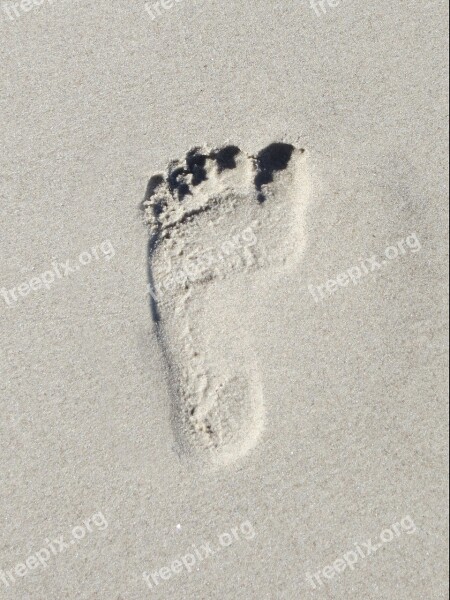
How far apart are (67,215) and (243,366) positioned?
1.52m

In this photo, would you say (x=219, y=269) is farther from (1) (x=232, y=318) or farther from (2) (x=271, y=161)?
(2) (x=271, y=161)

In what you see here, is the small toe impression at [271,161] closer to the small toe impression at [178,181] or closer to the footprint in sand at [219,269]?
the footprint in sand at [219,269]

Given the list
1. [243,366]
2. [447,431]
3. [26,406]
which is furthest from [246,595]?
[26,406]

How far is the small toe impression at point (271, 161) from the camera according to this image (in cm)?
254

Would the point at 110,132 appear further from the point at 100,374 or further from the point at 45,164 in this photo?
the point at 100,374

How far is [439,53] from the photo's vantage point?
2.64 m

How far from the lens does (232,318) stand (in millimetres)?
2562

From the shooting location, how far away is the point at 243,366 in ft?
8.38

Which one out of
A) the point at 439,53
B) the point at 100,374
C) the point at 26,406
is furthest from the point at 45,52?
the point at 439,53

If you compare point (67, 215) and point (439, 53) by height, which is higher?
point (67, 215)

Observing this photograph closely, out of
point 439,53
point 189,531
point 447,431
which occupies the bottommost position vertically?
point 447,431

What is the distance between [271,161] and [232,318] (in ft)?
3.45

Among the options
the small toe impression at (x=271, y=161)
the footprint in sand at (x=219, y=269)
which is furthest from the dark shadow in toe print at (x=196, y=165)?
the small toe impression at (x=271, y=161)

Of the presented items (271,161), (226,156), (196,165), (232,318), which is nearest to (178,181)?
(196,165)
